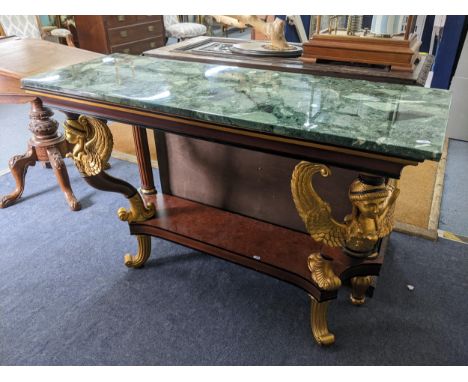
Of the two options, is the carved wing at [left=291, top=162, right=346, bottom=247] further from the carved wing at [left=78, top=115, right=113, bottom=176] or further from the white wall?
the white wall

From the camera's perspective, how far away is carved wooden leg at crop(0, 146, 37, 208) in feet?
6.98

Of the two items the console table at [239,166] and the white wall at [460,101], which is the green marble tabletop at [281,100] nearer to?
the console table at [239,166]

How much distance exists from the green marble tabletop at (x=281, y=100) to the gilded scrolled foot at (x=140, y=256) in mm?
696

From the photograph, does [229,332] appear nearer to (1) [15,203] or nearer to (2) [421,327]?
(2) [421,327]

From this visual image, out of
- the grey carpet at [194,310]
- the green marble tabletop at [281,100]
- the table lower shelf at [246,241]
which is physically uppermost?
the green marble tabletop at [281,100]

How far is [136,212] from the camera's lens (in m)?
1.54

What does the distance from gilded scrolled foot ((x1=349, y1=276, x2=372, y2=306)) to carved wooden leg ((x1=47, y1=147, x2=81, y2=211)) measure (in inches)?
57.0

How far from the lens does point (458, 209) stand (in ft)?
6.75

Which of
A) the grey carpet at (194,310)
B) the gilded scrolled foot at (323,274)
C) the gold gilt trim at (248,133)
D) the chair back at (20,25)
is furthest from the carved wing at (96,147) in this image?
the chair back at (20,25)

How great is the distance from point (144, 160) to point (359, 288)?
1048 millimetres

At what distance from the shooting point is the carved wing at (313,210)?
1.05m

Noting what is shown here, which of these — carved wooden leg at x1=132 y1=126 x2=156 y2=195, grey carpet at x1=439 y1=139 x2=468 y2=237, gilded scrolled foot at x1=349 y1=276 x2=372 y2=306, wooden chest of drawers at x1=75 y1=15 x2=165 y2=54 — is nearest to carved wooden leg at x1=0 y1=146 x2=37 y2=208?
carved wooden leg at x1=132 y1=126 x2=156 y2=195

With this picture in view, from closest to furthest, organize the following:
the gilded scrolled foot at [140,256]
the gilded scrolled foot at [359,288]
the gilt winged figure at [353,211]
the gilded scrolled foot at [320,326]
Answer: the gilt winged figure at [353,211]
the gilded scrolled foot at [320,326]
the gilded scrolled foot at [359,288]
the gilded scrolled foot at [140,256]

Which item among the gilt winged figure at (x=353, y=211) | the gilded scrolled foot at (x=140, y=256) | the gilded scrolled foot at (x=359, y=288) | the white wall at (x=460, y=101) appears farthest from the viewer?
the white wall at (x=460, y=101)
